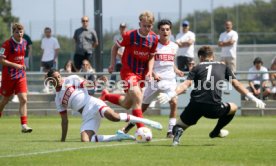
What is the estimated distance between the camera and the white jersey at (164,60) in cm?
1638

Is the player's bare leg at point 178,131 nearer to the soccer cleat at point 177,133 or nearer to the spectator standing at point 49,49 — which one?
the soccer cleat at point 177,133

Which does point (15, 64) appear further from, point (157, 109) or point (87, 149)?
point (157, 109)

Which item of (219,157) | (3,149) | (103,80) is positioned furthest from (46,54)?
(219,157)

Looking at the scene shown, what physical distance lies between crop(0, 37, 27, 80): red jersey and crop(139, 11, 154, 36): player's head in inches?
165

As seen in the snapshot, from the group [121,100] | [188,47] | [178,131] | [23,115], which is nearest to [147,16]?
[121,100]

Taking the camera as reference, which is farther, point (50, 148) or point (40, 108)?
point (40, 108)

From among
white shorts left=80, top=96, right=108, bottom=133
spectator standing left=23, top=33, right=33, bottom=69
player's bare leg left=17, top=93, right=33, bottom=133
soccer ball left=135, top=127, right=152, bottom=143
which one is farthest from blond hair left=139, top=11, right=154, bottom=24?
spectator standing left=23, top=33, right=33, bottom=69

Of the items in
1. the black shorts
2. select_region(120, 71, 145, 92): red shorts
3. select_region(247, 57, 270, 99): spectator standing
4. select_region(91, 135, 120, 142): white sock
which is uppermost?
select_region(120, 71, 145, 92): red shorts

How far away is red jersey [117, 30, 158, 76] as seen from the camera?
1467 centimetres

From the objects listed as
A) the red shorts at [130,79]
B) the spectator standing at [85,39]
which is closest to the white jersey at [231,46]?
the spectator standing at [85,39]

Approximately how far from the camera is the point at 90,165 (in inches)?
399

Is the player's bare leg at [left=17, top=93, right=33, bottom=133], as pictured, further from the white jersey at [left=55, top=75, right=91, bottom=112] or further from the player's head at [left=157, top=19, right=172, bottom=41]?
the player's head at [left=157, top=19, right=172, bottom=41]

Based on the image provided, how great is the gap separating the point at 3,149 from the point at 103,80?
1260cm

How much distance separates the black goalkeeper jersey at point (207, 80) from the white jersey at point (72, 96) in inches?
89.6
